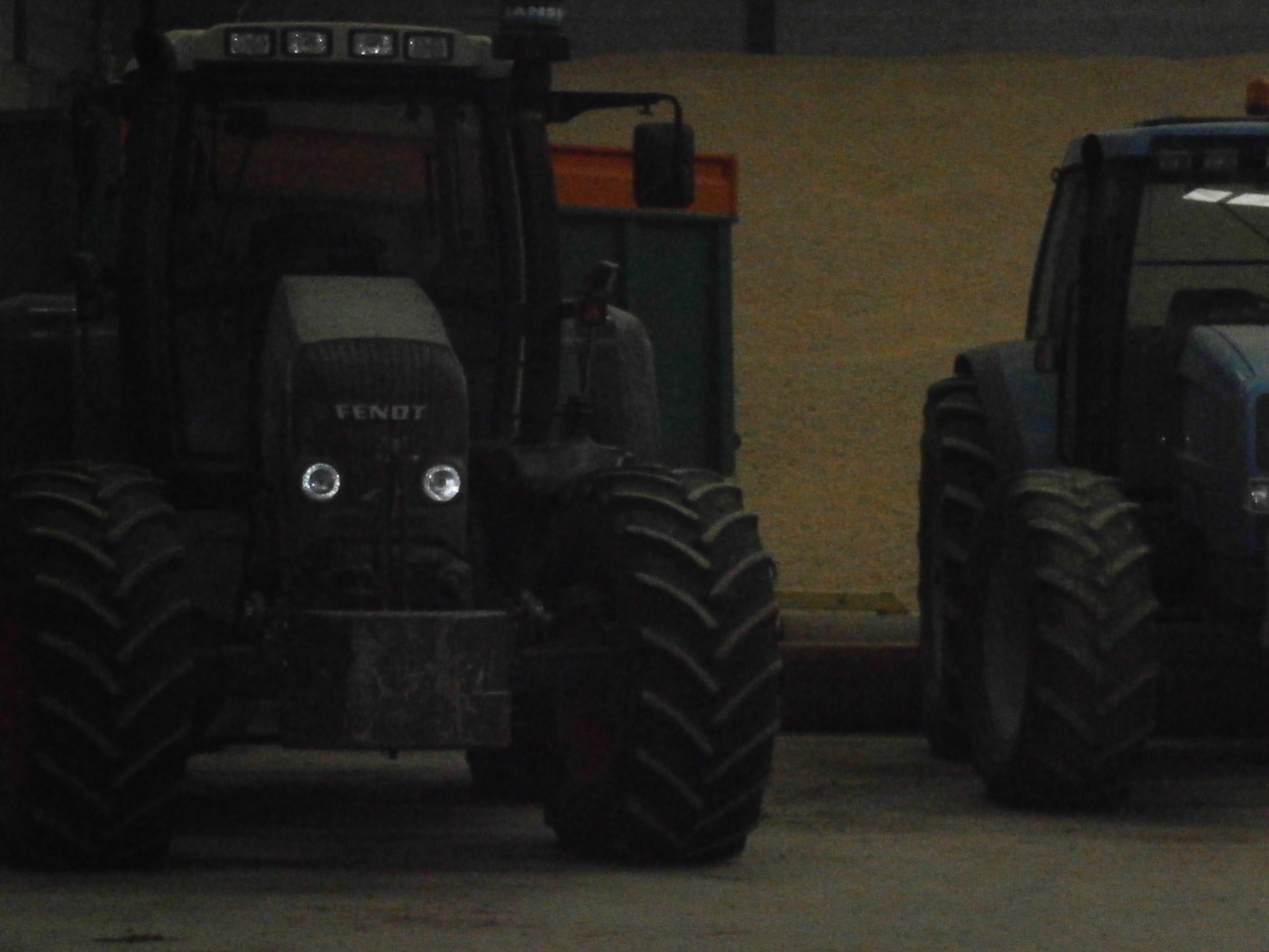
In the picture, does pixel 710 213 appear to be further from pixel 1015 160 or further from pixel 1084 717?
pixel 1015 160

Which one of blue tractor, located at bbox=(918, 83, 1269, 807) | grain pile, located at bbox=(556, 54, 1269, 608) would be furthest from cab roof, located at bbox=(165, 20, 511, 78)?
grain pile, located at bbox=(556, 54, 1269, 608)

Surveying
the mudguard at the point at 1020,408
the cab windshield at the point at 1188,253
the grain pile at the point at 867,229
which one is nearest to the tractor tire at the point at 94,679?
the mudguard at the point at 1020,408

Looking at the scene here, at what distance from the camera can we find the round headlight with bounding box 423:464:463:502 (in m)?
7.71

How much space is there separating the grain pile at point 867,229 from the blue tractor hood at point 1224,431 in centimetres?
727

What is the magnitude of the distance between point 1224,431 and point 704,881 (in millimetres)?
2779

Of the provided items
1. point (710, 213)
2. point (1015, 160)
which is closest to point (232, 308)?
point (710, 213)

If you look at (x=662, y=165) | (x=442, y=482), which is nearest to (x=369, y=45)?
(x=662, y=165)

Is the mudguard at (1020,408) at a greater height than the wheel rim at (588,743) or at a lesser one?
greater

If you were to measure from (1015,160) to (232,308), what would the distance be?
95.0 ft

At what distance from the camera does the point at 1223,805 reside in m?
9.47

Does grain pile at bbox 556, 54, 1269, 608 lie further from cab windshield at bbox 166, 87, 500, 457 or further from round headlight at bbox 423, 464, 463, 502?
round headlight at bbox 423, 464, 463, 502

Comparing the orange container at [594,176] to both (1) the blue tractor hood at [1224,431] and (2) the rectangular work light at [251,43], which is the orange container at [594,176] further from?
(2) the rectangular work light at [251,43]

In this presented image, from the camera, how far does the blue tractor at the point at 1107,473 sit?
8.88 metres

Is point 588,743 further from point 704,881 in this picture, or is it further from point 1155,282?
point 1155,282
